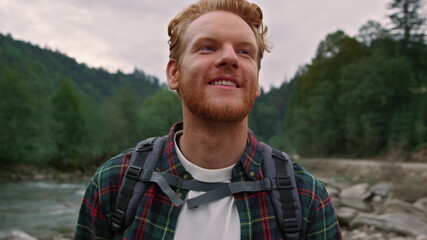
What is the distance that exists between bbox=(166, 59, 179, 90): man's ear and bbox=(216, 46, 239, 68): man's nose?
30cm

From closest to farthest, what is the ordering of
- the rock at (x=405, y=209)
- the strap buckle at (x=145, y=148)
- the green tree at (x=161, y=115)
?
the strap buckle at (x=145, y=148) < the rock at (x=405, y=209) < the green tree at (x=161, y=115)

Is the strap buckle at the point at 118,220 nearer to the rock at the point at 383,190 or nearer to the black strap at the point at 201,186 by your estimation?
the black strap at the point at 201,186

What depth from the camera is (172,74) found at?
2.02 meters

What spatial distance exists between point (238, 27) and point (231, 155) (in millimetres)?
651


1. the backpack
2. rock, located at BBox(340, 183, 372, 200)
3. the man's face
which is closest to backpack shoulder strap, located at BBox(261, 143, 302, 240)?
the backpack

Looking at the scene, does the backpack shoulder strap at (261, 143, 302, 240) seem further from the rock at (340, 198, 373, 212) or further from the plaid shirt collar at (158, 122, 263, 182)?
the rock at (340, 198, 373, 212)

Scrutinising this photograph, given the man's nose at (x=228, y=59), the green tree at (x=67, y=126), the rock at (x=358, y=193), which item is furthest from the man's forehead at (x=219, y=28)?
the green tree at (x=67, y=126)

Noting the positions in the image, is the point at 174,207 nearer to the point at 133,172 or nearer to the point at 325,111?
the point at 133,172

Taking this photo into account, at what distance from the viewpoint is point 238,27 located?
6.25ft

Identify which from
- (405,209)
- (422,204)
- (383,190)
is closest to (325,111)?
(383,190)

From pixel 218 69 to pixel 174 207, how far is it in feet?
2.21

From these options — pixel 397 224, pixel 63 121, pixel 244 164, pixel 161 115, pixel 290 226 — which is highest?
pixel 161 115

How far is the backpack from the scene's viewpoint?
161 cm

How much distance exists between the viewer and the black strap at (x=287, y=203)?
157cm
